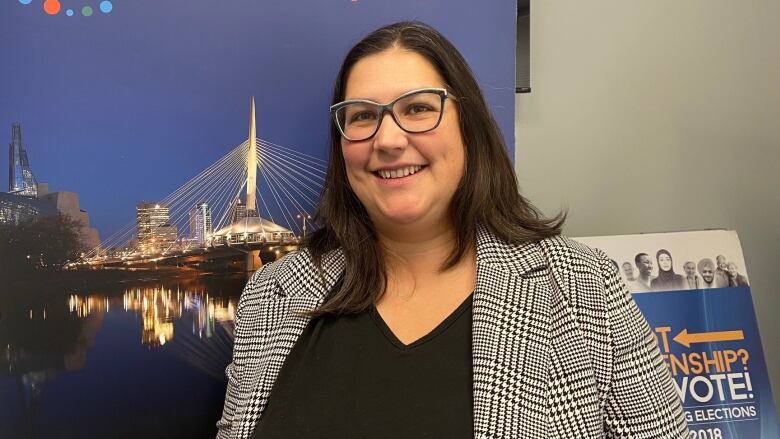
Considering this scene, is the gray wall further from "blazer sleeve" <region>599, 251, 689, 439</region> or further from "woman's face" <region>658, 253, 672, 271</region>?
"blazer sleeve" <region>599, 251, 689, 439</region>

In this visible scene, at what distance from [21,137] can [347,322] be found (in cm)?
83

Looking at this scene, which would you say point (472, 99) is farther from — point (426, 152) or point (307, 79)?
point (307, 79)

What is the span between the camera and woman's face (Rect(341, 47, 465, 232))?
3.56ft

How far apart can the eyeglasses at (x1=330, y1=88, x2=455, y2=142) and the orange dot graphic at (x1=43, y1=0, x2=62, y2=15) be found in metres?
0.70

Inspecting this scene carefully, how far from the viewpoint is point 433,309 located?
3.74 ft

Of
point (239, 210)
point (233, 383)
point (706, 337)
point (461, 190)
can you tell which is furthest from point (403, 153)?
point (706, 337)

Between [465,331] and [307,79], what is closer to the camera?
[465,331]

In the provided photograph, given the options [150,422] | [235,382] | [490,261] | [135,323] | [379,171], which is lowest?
[150,422]

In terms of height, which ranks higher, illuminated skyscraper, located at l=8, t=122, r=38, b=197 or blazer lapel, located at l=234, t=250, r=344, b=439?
illuminated skyscraper, located at l=8, t=122, r=38, b=197

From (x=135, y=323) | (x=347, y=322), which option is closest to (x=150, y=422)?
(x=135, y=323)

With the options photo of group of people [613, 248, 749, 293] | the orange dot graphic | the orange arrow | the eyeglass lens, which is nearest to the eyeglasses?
the eyeglass lens

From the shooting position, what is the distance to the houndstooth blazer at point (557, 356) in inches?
39.1

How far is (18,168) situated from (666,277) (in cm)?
165

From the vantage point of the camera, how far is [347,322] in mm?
1163
